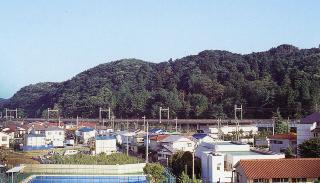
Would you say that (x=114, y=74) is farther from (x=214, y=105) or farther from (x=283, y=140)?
(x=283, y=140)

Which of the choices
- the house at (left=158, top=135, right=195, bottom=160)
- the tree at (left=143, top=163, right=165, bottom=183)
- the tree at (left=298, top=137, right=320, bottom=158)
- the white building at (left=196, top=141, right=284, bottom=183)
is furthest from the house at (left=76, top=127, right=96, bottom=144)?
the tree at (left=298, top=137, right=320, bottom=158)

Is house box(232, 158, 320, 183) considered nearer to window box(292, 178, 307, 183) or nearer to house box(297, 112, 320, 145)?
window box(292, 178, 307, 183)

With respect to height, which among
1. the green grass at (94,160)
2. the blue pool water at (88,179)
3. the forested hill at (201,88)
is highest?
the forested hill at (201,88)

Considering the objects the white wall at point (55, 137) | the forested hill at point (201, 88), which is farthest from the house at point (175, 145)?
the forested hill at point (201, 88)

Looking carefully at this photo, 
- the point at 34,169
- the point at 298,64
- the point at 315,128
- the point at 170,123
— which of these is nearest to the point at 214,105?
the point at 170,123

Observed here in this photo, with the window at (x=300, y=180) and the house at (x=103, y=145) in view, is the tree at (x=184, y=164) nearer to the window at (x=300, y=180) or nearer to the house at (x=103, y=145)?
the window at (x=300, y=180)

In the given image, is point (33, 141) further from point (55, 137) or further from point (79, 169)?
point (79, 169)
